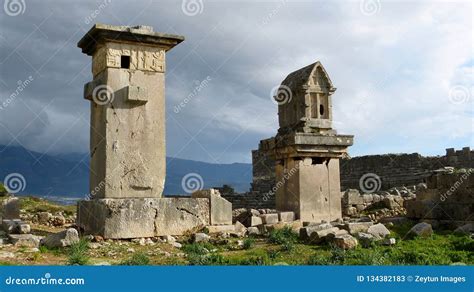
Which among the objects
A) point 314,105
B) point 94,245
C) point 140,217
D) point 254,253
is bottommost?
point 254,253

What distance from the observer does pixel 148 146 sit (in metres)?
8.94

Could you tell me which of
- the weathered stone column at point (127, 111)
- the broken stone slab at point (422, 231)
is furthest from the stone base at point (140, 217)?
the broken stone slab at point (422, 231)

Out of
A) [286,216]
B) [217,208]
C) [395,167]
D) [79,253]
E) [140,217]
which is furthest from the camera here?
[395,167]

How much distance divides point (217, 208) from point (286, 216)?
2065 millimetres

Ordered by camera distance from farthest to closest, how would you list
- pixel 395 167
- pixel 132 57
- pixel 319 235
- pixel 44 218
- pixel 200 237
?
pixel 395 167 → pixel 44 218 → pixel 132 57 → pixel 200 237 → pixel 319 235

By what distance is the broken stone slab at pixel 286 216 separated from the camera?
10.7 meters

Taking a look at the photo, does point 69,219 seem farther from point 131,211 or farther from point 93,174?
point 131,211

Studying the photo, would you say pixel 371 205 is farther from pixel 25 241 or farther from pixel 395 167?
pixel 25 241

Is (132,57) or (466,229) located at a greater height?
(132,57)

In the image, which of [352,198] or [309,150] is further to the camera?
[352,198]

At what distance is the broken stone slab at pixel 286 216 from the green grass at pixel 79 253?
4606 mm

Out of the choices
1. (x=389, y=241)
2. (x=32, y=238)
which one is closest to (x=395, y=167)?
(x=389, y=241)

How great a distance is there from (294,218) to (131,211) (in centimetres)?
407

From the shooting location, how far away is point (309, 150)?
36.3ft
